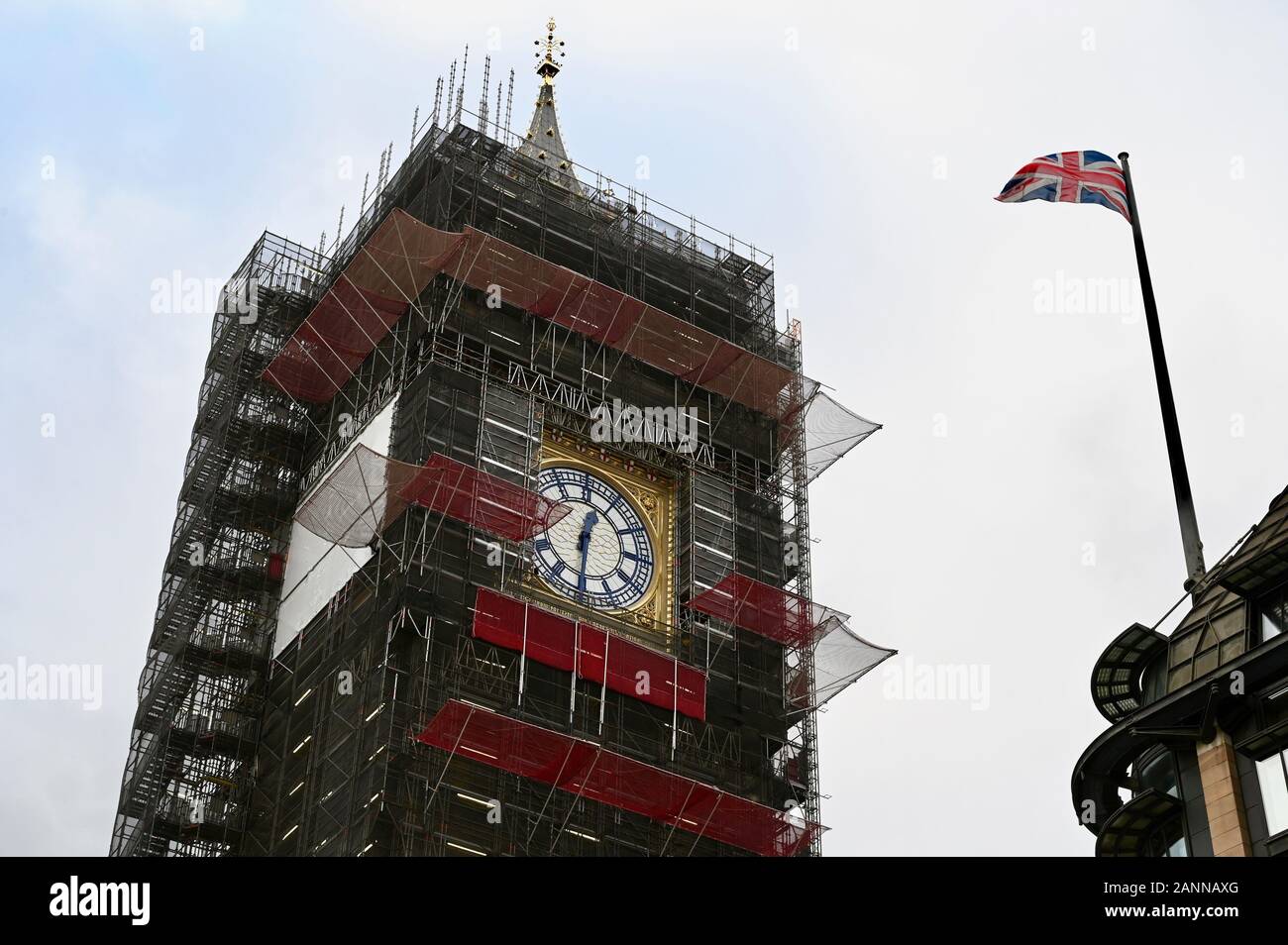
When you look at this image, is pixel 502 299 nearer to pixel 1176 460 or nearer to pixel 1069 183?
pixel 1069 183

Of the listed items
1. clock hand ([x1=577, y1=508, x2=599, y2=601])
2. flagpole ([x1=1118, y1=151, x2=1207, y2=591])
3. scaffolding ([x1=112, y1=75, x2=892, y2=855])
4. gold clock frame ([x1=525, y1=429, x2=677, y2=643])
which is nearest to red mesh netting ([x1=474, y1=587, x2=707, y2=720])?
scaffolding ([x1=112, y1=75, x2=892, y2=855])

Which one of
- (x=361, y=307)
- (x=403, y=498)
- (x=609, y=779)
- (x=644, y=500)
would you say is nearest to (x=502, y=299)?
(x=361, y=307)

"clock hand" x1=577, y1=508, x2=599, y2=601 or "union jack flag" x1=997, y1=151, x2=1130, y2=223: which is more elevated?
"union jack flag" x1=997, y1=151, x2=1130, y2=223

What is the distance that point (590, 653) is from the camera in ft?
204

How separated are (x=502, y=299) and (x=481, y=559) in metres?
10.5

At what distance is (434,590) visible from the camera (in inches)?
2388

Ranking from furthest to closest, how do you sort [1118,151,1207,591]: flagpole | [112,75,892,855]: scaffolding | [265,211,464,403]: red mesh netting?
[265,211,464,403]: red mesh netting
[112,75,892,855]: scaffolding
[1118,151,1207,591]: flagpole

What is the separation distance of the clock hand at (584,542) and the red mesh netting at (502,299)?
23.8 feet

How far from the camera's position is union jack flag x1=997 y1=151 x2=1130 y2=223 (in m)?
59.1

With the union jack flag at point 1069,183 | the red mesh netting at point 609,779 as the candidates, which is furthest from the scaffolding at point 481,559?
the union jack flag at point 1069,183

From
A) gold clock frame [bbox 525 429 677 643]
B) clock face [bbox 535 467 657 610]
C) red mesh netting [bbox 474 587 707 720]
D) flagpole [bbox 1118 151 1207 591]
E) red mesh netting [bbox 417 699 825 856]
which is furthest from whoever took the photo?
gold clock frame [bbox 525 429 677 643]

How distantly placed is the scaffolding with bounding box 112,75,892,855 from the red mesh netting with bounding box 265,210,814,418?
10 cm

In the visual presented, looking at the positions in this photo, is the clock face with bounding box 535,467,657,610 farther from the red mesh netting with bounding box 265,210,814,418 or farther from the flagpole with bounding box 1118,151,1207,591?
the flagpole with bounding box 1118,151,1207,591
